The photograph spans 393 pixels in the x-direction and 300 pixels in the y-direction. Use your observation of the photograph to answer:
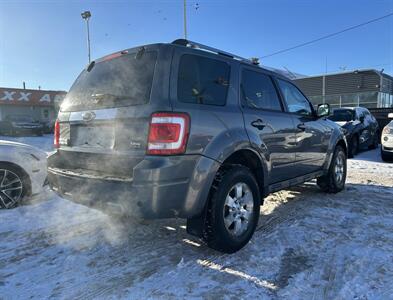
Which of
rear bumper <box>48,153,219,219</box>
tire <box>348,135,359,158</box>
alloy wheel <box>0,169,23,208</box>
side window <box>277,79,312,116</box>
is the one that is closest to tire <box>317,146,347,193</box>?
side window <box>277,79,312,116</box>

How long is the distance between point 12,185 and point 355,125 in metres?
10.2

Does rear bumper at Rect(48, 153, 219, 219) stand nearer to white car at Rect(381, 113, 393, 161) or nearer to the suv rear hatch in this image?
the suv rear hatch

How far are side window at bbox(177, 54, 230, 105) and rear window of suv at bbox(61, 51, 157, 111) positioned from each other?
0.29 m

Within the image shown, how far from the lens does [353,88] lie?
28.5m

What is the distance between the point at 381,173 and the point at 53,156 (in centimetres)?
739

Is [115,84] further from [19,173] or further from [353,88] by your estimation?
[353,88]

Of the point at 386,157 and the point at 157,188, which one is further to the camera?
the point at 386,157

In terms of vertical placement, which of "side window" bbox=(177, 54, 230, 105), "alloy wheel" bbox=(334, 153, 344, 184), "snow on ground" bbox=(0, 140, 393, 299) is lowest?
"snow on ground" bbox=(0, 140, 393, 299)

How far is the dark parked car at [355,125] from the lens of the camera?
11227 millimetres

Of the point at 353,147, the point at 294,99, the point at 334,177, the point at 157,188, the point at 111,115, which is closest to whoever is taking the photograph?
the point at 157,188

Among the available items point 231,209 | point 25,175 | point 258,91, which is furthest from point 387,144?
point 25,175

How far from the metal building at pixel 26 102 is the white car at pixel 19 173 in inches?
1150

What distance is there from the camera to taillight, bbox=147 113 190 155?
2836mm

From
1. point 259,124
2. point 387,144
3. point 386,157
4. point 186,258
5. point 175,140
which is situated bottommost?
point 186,258
